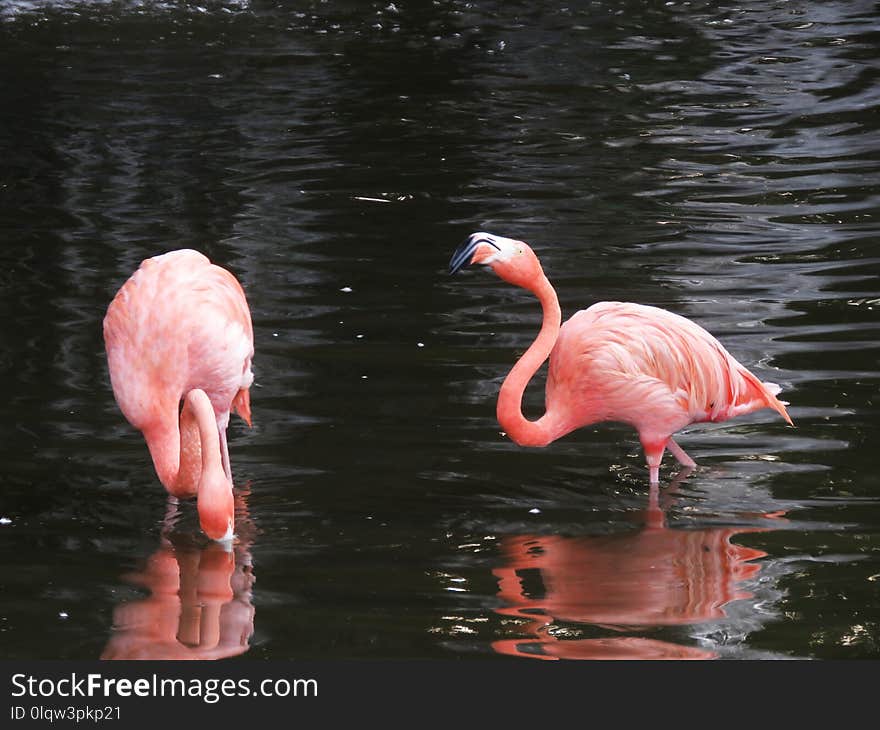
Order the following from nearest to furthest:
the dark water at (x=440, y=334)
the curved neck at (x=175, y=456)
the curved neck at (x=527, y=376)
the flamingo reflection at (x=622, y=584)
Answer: the flamingo reflection at (x=622, y=584)
the dark water at (x=440, y=334)
the curved neck at (x=175, y=456)
the curved neck at (x=527, y=376)

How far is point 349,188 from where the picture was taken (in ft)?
29.5

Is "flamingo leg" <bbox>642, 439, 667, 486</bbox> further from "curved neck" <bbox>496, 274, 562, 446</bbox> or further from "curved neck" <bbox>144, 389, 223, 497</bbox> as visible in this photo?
"curved neck" <bbox>144, 389, 223, 497</bbox>

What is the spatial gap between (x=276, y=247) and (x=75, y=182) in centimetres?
214

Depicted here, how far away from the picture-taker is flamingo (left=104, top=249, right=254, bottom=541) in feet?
15.3

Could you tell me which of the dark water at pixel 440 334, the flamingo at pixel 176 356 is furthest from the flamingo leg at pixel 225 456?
the dark water at pixel 440 334

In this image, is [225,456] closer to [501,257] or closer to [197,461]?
[197,461]

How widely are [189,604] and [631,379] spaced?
5.21 ft

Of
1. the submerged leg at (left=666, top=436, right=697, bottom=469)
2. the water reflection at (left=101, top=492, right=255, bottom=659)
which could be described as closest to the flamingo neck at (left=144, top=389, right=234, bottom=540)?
the water reflection at (left=101, top=492, right=255, bottom=659)

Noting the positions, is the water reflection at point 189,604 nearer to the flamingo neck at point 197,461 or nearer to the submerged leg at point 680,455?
the flamingo neck at point 197,461

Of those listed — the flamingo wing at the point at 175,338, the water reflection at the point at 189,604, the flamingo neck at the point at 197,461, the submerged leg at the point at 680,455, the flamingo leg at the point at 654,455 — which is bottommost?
the water reflection at the point at 189,604

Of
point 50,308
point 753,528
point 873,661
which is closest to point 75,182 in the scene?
point 50,308

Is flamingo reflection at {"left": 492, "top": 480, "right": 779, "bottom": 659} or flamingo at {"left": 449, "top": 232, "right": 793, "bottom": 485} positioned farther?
flamingo at {"left": 449, "top": 232, "right": 793, "bottom": 485}

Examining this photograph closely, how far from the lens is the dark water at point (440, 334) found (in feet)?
13.6

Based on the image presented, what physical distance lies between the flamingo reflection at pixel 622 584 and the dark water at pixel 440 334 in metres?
0.01
